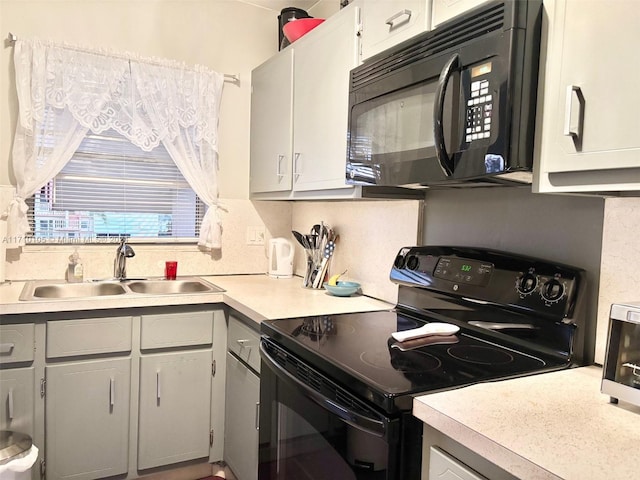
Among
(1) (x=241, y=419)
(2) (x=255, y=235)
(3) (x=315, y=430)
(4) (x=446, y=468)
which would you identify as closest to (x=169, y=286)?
(2) (x=255, y=235)

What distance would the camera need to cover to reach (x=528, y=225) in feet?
4.70

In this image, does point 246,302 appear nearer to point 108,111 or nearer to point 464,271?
point 464,271

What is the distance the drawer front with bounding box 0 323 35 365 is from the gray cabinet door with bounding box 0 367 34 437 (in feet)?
0.16

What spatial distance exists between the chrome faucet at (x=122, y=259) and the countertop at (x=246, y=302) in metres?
0.42

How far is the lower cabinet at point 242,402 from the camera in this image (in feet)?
6.21

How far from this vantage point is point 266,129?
2607 millimetres

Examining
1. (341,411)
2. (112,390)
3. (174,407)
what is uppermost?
(341,411)

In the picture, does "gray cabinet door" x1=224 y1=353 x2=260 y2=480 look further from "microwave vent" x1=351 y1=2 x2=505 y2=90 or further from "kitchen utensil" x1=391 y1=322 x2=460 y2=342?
"microwave vent" x1=351 y1=2 x2=505 y2=90

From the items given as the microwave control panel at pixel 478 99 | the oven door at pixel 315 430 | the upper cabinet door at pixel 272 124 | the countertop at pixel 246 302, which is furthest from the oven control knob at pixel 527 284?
the upper cabinet door at pixel 272 124

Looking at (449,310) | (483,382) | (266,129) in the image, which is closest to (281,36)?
(266,129)

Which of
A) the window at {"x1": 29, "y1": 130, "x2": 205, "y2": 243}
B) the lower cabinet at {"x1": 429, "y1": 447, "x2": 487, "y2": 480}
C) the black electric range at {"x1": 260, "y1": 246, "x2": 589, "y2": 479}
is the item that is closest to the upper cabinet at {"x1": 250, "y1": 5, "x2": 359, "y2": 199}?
the window at {"x1": 29, "y1": 130, "x2": 205, "y2": 243}

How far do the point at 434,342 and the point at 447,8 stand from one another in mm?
934

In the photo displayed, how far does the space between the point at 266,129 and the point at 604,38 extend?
1.88 metres

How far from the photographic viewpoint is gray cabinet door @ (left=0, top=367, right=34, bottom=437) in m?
1.86
